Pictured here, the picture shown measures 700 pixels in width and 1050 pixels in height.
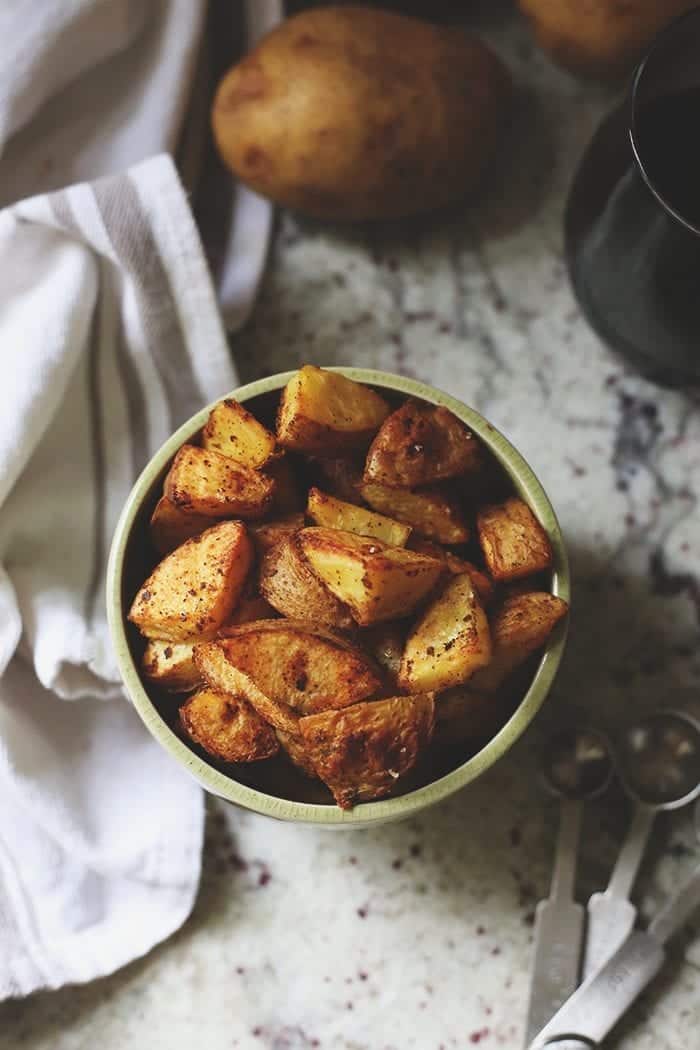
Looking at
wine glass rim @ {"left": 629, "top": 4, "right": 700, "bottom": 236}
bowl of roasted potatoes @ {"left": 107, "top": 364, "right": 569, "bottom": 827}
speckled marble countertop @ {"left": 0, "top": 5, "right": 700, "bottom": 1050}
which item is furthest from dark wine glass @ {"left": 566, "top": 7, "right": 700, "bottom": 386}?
bowl of roasted potatoes @ {"left": 107, "top": 364, "right": 569, "bottom": 827}

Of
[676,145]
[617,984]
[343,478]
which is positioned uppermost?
[676,145]

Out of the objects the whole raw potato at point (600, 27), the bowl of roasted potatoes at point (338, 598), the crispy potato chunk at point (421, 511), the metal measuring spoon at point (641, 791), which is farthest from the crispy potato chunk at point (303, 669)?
the whole raw potato at point (600, 27)

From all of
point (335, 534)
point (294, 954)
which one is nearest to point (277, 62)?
point (335, 534)

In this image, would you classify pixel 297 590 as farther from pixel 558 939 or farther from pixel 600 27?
pixel 600 27

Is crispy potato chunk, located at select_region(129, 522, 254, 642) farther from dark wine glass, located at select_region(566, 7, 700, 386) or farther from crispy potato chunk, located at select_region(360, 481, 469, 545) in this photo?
dark wine glass, located at select_region(566, 7, 700, 386)

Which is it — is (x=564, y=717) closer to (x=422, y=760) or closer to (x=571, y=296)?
(x=422, y=760)

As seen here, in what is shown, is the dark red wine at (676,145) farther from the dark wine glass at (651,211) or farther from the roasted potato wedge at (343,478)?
the roasted potato wedge at (343,478)

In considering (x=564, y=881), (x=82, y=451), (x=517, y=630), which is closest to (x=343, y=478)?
(x=517, y=630)
